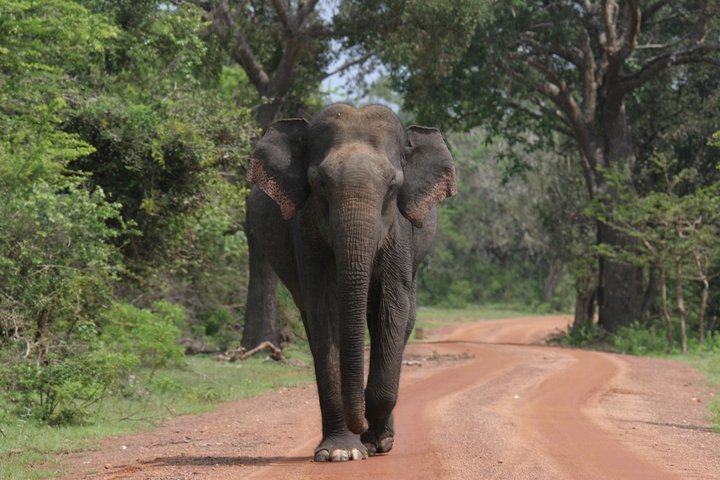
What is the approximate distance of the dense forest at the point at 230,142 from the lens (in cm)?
1386

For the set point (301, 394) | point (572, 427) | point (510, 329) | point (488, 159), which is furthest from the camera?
point (488, 159)

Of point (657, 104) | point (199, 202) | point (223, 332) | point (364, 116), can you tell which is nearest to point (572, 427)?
point (364, 116)

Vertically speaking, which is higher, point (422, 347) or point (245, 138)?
point (245, 138)

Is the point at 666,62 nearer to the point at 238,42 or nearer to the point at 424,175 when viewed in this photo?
the point at 238,42

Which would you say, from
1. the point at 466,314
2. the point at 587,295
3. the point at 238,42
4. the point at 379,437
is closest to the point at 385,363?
the point at 379,437

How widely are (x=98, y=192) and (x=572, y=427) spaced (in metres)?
6.99

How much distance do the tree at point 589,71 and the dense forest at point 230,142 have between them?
0.27 feet

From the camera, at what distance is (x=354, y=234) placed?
28.6ft

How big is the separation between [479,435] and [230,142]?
932 cm

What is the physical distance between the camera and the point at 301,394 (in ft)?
60.5

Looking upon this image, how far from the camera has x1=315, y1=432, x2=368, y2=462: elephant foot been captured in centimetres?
941

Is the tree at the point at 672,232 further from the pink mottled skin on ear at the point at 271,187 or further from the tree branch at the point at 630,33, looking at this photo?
the pink mottled skin on ear at the point at 271,187

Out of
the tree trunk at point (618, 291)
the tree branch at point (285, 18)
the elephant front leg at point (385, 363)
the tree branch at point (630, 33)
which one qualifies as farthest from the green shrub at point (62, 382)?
the tree trunk at point (618, 291)

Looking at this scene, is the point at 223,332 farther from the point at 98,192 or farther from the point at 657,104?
the point at 657,104
